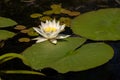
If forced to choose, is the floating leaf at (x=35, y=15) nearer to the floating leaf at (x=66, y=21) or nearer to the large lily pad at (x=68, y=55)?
the floating leaf at (x=66, y=21)

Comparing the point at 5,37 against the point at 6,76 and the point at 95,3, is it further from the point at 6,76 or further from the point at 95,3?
the point at 95,3

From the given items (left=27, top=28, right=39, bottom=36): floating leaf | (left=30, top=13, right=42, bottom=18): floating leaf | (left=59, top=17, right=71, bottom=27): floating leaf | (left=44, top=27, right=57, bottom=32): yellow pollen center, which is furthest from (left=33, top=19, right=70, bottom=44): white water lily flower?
(left=30, top=13, right=42, bottom=18): floating leaf

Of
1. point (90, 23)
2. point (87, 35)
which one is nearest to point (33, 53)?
point (87, 35)

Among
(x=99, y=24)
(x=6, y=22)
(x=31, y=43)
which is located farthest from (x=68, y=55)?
(x=6, y=22)

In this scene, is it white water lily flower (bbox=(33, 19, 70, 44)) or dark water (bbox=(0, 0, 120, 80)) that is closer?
dark water (bbox=(0, 0, 120, 80))

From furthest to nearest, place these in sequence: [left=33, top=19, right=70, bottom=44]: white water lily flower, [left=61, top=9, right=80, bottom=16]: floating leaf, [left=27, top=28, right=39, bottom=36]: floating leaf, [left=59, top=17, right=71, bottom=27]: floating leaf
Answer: [left=61, top=9, right=80, bottom=16]: floating leaf → [left=59, top=17, right=71, bottom=27]: floating leaf → [left=27, top=28, right=39, bottom=36]: floating leaf → [left=33, top=19, right=70, bottom=44]: white water lily flower

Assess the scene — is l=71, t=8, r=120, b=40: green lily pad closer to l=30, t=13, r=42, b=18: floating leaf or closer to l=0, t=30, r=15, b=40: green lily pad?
l=30, t=13, r=42, b=18: floating leaf

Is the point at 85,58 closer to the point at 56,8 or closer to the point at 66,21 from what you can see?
the point at 66,21
